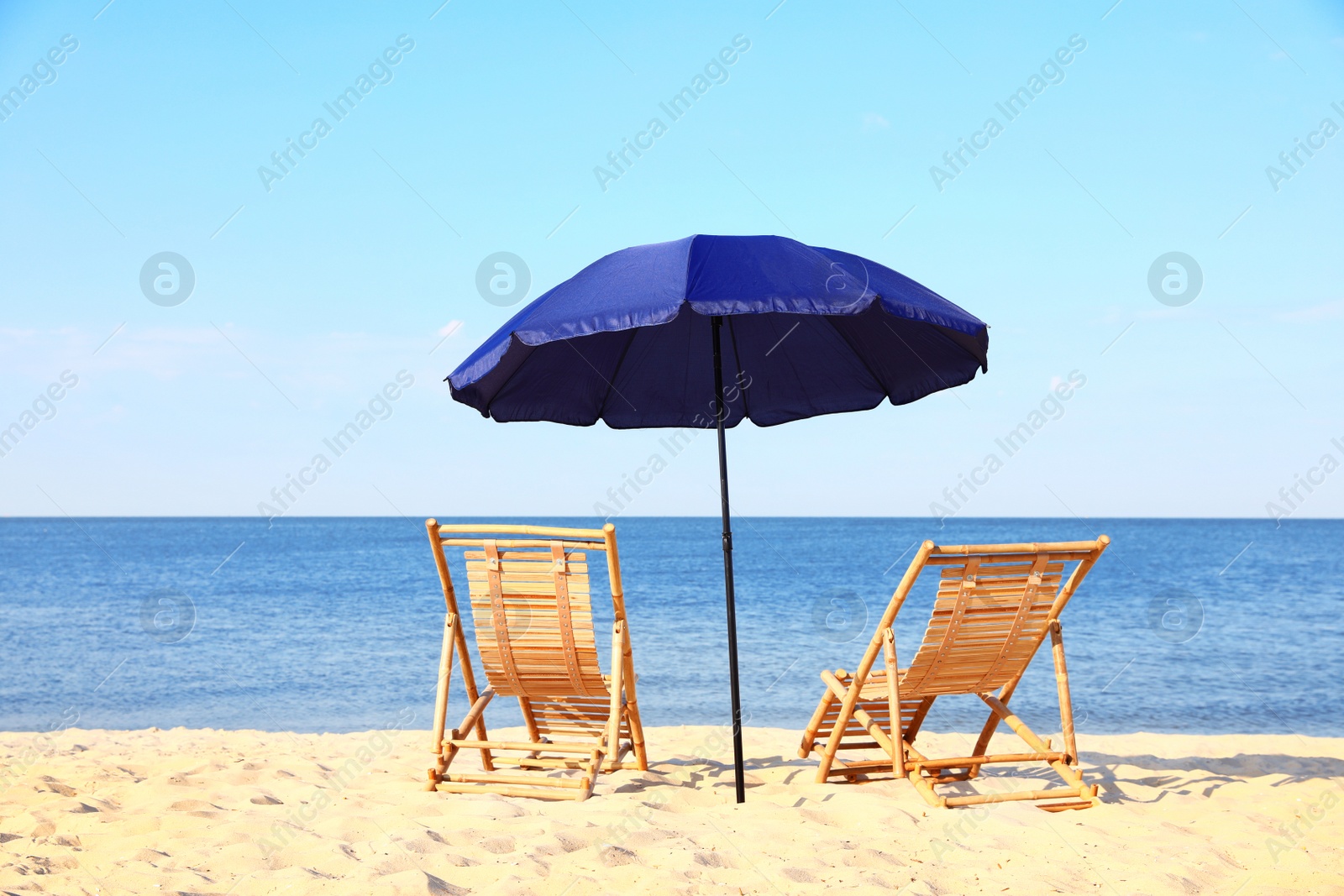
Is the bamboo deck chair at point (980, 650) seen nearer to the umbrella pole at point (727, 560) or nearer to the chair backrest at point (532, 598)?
the umbrella pole at point (727, 560)

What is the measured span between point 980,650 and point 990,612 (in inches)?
7.2

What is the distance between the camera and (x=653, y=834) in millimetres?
3244

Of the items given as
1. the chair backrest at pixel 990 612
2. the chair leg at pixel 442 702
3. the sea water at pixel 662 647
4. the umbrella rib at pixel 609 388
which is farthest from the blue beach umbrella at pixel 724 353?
the sea water at pixel 662 647

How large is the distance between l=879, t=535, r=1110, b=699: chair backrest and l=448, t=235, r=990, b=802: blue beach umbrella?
0.85m

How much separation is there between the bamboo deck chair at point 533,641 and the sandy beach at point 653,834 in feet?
0.65

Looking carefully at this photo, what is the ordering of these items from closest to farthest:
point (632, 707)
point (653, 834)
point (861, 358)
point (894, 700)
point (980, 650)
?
point (653, 834), point (894, 700), point (980, 650), point (632, 707), point (861, 358)

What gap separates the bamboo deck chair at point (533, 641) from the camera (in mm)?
3977

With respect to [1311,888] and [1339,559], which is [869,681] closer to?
[1311,888]

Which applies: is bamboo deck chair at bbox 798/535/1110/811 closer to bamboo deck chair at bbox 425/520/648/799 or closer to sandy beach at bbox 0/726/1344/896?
sandy beach at bbox 0/726/1344/896

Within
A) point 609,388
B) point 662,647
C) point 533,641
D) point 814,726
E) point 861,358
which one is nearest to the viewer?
point 533,641

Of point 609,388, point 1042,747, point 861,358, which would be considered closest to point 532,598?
point 609,388

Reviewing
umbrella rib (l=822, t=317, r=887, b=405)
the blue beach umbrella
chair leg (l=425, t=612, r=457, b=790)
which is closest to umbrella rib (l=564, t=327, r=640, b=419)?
the blue beach umbrella

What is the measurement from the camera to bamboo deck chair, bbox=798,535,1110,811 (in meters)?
3.79

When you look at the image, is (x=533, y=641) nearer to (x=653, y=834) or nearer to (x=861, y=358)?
(x=653, y=834)
